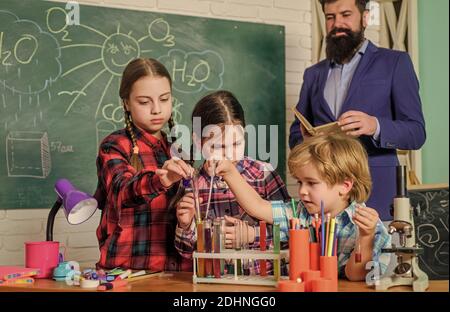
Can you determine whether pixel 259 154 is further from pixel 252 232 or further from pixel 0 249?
pixel 252 232

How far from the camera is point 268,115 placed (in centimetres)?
482

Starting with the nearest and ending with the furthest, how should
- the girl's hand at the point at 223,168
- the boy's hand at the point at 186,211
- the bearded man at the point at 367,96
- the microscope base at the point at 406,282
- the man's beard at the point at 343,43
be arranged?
1. the microscope base at the point at 406,282
2. the girl's hand at the point at 223,168
3. the boy's hand at the point at 186,211
4. the bearded man at the point at 367,96
5. the man's beard at the point at 343,43

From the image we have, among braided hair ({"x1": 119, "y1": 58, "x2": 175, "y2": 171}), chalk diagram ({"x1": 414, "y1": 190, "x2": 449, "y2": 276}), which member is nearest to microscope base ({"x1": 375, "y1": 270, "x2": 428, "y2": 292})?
braided hair ({"x1": 119, "y1": 58, "x2": 175, "y2": 171})

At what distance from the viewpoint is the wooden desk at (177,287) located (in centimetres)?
188

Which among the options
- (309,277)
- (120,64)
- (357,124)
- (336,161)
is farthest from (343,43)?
(309,277)

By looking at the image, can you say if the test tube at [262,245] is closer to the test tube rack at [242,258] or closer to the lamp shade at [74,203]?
the test tube rack at [242,258]

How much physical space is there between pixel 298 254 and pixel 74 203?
827 mm

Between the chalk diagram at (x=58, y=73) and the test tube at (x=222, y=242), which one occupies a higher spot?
the chalk diagram at (x=58, y=73)

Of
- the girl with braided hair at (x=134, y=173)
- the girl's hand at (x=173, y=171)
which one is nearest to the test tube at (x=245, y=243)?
the girl's hand at (x=173, y=171)

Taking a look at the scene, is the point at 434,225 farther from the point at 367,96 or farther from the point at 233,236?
the point at 233,236

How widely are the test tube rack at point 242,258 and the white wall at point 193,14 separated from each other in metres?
2.29

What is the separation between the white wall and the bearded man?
88 cm

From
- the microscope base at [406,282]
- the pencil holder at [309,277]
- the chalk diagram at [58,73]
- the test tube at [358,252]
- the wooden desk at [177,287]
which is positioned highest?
the chalk diagram at [58,73]

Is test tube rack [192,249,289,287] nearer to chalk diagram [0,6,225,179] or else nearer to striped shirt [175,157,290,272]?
striped shirt [175,157,290,272]
